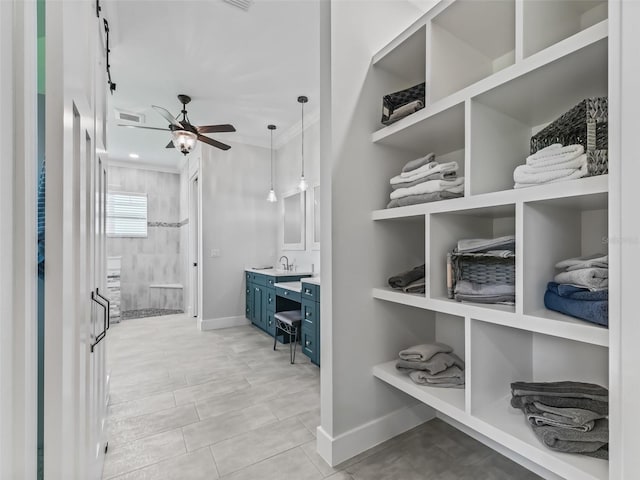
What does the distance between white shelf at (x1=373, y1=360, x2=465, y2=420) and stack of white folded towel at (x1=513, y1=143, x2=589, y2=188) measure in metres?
0.99

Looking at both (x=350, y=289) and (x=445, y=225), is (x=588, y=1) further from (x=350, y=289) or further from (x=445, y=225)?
(x=350, y=289)

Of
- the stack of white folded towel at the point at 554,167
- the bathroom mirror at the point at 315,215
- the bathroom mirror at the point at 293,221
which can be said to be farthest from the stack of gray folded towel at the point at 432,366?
the bathroom mirror at the point at 293,221

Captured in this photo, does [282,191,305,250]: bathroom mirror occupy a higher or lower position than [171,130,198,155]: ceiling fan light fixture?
lower

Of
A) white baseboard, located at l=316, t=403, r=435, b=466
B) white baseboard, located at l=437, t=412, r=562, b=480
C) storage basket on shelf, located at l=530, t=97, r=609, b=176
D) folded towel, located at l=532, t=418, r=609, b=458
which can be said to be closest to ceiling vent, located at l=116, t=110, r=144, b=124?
white baseboard, located at l=316, t=403, r=435, b=466

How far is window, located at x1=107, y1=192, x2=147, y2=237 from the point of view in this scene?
6.18 meters

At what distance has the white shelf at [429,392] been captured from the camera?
4.63 feet

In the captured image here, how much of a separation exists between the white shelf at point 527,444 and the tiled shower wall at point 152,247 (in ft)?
20.0

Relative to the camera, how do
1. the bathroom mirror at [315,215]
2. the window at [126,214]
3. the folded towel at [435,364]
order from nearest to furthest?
1. the folded towel at [435,364]
2. the bathroom mirror at [315,215]
3. the window at [126,214]

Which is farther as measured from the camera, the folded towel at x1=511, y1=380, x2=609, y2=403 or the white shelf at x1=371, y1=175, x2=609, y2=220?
the folded towel at x1=511, y1=380, x2=609, y2=403

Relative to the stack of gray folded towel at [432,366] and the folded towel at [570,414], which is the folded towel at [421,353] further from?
the folded towel at [570,414]

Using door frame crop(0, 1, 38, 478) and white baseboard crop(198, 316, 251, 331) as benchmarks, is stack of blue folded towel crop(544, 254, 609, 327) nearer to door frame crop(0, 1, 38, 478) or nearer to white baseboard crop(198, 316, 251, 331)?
door frame crop(0, 1, 38, 478)

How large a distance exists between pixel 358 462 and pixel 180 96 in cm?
381

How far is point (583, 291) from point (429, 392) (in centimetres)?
82

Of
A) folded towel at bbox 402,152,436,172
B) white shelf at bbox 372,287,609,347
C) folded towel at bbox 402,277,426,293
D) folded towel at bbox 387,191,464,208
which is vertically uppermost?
folded towel at bbox 402,152,436,172
